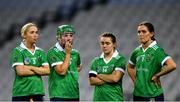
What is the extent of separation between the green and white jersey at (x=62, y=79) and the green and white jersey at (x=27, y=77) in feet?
0.43

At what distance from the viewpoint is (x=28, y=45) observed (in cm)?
673

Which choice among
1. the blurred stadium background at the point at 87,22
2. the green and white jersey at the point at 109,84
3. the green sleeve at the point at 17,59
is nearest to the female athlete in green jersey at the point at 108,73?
the green and white jersey at the point at 109,84

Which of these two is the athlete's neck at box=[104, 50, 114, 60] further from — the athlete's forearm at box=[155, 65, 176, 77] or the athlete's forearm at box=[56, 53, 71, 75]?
the athlete's forearm at box=[155, 65, 176, 77]

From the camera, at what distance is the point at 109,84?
21.5 feet

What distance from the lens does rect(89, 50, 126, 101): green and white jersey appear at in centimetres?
654

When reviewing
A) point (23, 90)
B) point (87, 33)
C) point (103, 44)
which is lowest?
point (23, 90)

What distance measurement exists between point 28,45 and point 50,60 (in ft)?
1.06

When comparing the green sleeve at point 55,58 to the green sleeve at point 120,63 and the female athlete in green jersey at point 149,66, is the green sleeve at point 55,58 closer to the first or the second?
the green sleeve at point 120,63

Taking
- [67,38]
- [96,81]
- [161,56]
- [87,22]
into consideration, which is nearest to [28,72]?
[67,38]

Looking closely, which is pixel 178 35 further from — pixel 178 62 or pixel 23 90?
pixel 23 90

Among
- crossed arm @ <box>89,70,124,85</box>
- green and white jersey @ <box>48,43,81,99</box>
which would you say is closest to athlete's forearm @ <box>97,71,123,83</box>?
crossed arm @ <box>89,70,124,85</box>

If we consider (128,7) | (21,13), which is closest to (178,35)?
(128,7)

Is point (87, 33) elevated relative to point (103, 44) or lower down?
elevated

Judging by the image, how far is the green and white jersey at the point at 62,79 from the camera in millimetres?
6543
